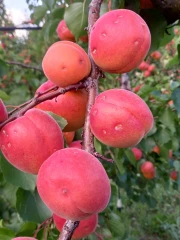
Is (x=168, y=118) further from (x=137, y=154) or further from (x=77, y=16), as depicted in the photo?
(x=77, y=16)

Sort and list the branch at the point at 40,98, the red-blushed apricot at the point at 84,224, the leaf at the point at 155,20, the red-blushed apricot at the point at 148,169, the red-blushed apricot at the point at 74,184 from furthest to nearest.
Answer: the red-blushed apricot at the point at 148,169, the leaf at the point at 155,20, the red-blushed apricot at the point at 84,224, the branch at the point at 40,98, the red-blushed apricot at the point at 74,184

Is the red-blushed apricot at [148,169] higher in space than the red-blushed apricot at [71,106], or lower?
lower

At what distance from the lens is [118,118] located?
19.3 inches

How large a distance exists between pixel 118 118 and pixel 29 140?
130 millimetres

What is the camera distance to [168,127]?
1510 millimetres

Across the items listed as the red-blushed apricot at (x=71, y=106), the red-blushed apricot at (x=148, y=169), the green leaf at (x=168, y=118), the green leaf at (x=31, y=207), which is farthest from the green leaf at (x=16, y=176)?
the red-blushed apricot at (x=148, y=169)

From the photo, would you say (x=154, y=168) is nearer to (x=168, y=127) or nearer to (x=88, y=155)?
(x=168, y=127)

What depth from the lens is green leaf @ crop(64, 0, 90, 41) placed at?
3.12ft

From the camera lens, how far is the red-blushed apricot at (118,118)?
0.48m

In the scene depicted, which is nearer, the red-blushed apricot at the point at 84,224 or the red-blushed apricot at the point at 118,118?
the red-blushed apricot at the point at 118,118

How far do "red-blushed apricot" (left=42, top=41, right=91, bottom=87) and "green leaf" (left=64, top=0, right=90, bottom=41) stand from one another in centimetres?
38

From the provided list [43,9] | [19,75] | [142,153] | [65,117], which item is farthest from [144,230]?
[65,117]

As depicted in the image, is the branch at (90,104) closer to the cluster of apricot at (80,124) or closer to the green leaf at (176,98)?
the cluster of apricot at (80,124)

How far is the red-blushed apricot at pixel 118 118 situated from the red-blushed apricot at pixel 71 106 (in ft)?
0.34
